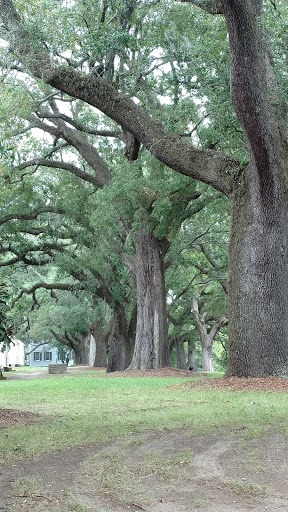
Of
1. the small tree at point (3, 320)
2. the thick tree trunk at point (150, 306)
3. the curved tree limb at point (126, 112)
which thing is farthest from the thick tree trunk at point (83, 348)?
the small tree at point (3, 320)

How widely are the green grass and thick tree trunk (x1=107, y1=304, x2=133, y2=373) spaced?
1481 centimetres

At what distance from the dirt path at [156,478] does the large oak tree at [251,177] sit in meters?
6.77

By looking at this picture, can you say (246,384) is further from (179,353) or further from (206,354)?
(179,353)

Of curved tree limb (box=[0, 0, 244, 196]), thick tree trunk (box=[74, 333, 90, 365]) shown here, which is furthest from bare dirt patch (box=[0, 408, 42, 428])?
thick tree trunk (box=[74, 333, 90, 365])

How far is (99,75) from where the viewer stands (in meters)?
15.5

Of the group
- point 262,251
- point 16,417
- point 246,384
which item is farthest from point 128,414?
point 262,251

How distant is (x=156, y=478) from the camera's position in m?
4.66

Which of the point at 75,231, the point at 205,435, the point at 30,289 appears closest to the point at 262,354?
the point at 205,435

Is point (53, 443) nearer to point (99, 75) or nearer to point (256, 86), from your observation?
point (256, 86)

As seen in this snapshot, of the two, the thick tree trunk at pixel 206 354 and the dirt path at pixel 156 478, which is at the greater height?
the thick tree trunk at pixel 206 354

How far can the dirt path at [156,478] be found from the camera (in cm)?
399

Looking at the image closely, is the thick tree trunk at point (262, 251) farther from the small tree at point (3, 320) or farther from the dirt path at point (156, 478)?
the dirt path at point (156, 478)

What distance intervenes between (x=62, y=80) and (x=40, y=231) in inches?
479

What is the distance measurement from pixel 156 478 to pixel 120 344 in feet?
74.4
